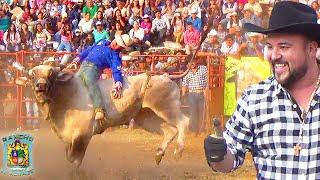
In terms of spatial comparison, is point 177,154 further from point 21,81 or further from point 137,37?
point 21,81

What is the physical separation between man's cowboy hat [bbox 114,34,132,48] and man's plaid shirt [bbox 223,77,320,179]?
22.0ft

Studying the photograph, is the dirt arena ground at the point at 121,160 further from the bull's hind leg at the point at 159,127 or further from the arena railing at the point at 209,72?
the arena railing at the point at 209,72

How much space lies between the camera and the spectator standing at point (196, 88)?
990 centimetres

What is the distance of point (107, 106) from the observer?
8.58m

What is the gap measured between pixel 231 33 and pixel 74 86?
2.92m

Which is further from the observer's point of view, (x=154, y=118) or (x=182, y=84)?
(x=182, y=84)

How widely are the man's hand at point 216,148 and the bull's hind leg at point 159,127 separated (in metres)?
6.79

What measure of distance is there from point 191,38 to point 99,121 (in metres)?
2.39

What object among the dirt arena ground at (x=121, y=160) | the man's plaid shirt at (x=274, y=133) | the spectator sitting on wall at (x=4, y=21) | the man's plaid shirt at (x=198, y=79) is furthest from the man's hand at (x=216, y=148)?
the spectator sitting on wall at (x=4, y=21)

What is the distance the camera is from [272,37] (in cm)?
241

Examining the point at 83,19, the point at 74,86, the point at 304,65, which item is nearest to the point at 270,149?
the point at 304,65

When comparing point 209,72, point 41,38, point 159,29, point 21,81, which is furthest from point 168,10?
point 21,81

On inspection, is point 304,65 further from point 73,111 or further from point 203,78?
point 203,78

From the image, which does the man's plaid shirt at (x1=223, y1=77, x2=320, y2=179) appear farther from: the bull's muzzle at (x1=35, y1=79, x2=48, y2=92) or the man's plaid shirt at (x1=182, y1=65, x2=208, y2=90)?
the man's plaid shirt at (x1=182, y1=65, x2=208, y2=90)
